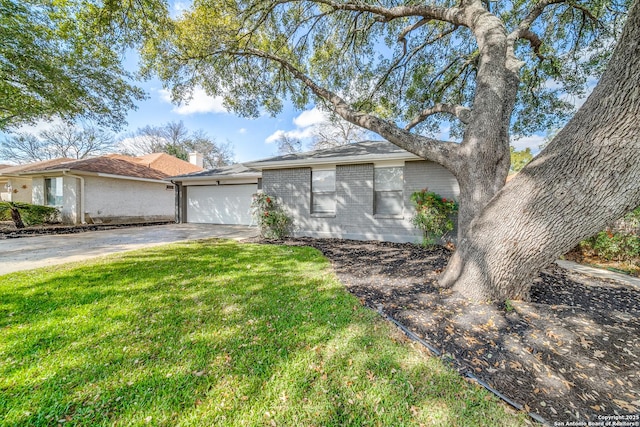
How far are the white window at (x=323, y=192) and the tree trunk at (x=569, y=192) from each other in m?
5.50

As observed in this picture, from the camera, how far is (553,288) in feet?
12.0

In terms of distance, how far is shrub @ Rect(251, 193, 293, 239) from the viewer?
812cm

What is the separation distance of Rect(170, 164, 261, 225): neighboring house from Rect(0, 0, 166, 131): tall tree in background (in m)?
4.07

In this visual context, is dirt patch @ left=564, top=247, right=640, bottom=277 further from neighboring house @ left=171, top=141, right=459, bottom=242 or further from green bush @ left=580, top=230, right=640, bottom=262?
neighboring house @ left=171, top=141, right=459, bottom=242

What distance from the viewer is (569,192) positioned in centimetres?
238

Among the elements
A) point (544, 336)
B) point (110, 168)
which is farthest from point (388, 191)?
point (110, 168)

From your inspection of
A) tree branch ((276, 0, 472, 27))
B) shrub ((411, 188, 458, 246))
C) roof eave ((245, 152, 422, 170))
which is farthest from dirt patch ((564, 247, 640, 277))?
tree branch ((276, 0, 472, 27))

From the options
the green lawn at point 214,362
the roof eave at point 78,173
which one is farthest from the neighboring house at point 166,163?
the green lawn at point 214,362

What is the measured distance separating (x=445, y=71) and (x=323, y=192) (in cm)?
567

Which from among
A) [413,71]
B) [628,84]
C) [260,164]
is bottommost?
[628,84]

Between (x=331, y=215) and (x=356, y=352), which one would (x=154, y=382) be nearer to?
(x=356, y=352)

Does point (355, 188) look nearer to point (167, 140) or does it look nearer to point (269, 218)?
point (269, 218)

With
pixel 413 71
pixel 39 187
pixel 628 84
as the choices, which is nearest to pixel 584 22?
pixel 413 71

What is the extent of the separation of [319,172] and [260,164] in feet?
7.06
